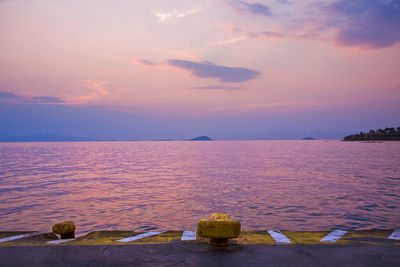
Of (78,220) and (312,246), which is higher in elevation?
(312,246)

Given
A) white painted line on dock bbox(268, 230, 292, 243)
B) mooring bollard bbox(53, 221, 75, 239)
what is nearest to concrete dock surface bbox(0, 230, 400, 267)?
white painted line on dock bbox(268, 230, 292, 243)

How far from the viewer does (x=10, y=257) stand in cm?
570

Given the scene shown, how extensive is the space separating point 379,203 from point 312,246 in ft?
46.7

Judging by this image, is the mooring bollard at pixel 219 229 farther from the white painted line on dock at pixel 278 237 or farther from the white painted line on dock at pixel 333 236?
the white painted line on dock at pixel 333 236

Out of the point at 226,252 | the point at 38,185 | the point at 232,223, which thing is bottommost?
the point at 38,185

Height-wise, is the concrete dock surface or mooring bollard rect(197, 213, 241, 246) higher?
mooring bollard rect(197, 213, 241, 246)

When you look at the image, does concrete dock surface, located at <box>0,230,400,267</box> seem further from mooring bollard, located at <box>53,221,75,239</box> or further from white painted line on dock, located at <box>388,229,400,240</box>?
mooring bollard, located at <box>53,221,75,239</box>

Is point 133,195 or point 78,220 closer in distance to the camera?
point 78,220

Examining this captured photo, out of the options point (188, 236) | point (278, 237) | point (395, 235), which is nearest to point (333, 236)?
point (278, 237)

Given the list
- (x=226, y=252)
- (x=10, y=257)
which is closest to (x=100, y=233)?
(x=10, y=257)

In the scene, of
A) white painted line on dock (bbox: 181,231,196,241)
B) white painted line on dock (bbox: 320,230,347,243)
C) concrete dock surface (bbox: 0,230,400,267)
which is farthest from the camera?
white painted line on dock (bbox: 181,231,196,241)

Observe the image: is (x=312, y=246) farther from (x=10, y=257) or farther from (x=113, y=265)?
(x=10, y=257)

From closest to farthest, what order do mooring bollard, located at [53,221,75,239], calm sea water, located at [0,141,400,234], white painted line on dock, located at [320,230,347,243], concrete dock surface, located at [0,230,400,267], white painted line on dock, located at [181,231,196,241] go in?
1. concrete dock surface, located at [0,230,400,267]
2. white painted line on dock, located at [320,230,347,243]
3. white painted line on dock, located at [181,231,196,241]
4. mooring bollard, located at [53,221,75,239]
5. calm sea water, located at [0,141,400,234]

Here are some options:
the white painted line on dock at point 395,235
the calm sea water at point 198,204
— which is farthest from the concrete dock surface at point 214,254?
the calm sea water at point 198,204
